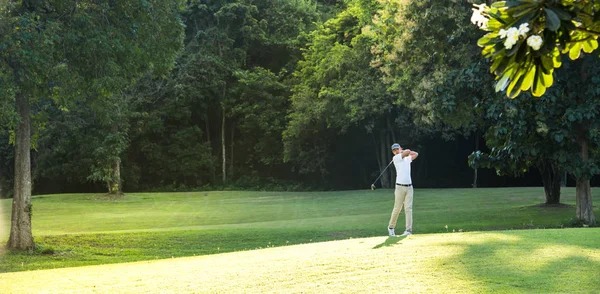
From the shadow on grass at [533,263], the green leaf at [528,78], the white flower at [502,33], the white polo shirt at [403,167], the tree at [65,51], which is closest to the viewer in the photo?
the white flower at [502,33]

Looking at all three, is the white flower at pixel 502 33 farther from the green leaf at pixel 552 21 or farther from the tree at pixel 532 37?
the green leaf at pixel 552 21

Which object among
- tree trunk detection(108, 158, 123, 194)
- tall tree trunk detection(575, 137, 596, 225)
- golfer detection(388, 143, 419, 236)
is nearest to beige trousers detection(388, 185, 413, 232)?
golfer detection(388, 143, 419, 236)

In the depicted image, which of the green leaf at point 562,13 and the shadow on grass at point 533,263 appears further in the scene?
the shadow on grass at point 533,263

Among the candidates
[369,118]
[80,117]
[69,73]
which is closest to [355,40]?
[369,118]

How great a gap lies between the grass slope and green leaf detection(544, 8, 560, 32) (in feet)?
18.2

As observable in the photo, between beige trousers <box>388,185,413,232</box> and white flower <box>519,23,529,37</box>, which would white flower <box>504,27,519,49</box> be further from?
beige trousers <box>388,185,413,232</box>

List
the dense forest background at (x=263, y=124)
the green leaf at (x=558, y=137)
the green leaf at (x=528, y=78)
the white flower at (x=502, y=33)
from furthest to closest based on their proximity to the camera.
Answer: the dense forest background at (x=263, y=124), the green leaf at (x=558, y=137), the green leaf at (x=528, y=78), the white flower at (x=502, y=33)

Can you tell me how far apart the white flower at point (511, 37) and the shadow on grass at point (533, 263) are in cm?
554

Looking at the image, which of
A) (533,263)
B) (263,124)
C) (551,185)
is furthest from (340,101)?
(533,263)

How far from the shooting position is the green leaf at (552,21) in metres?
3.00

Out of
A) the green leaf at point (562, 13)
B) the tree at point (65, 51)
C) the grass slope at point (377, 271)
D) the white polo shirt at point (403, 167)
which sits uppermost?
the tree at point (65, 51)

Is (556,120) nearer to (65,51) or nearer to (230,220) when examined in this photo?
(65,51)

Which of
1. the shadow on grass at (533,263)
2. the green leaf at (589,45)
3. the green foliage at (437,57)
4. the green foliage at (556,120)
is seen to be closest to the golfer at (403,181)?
the shadow on grass at (533,263)

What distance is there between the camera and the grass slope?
27.9ft
